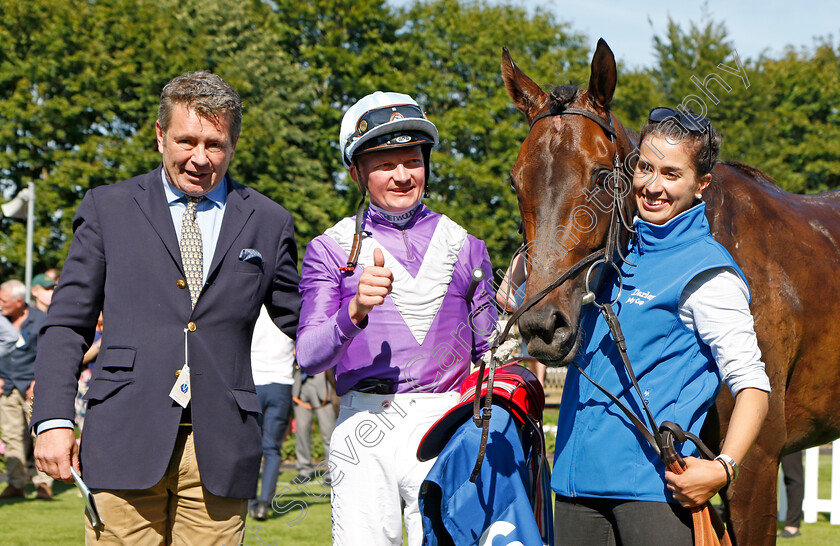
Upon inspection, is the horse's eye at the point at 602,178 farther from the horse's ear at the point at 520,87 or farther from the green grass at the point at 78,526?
the green grass at the point at 78,526

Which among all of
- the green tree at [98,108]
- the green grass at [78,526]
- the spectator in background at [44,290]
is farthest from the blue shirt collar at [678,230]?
the green tree at [98,108]

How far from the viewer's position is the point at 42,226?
24.3 meters

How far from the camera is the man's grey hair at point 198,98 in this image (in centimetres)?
296

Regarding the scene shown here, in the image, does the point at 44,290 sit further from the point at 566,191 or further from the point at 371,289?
the point at 566,191

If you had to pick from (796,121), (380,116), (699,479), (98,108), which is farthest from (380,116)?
(796,121)

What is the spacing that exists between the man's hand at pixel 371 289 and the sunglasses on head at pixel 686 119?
1032 millimetres

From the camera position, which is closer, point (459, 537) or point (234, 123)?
point (459, 537)

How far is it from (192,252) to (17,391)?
25.6 ft

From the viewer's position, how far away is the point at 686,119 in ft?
8.88

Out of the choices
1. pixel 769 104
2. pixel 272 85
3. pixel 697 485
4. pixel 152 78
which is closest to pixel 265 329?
pixel 697 485

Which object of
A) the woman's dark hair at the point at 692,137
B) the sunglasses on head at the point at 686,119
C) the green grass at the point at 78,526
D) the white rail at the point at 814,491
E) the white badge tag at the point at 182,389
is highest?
the sunglasses on head at the point at 686,119

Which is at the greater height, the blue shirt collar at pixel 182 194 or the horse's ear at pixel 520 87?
the horse's ear at pixel 520 87

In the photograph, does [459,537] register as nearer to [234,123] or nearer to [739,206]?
[234,123]

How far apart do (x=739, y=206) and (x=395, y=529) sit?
201 centimetres
